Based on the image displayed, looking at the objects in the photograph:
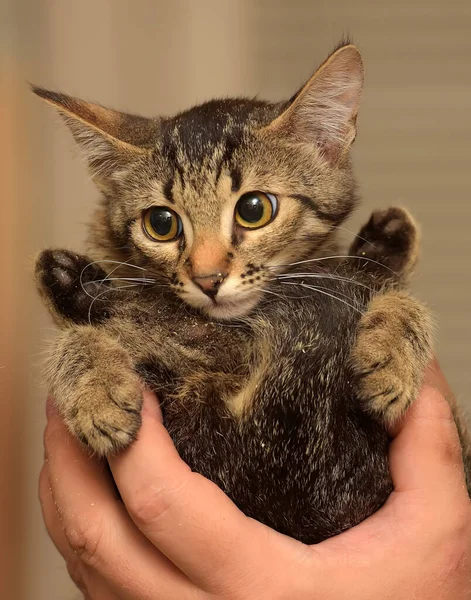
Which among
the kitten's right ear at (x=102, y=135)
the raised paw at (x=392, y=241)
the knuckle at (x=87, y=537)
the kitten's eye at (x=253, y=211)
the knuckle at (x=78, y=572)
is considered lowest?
the knuckle at (x=78, y=572)

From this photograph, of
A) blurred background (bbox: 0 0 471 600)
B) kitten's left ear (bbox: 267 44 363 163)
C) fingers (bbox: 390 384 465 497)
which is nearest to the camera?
fingers (bbox: 390 384 465 497)

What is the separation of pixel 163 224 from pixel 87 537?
1.65ft

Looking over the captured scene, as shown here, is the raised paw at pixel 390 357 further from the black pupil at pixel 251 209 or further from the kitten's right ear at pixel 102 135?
the kitten's right ear at pixel 102 135

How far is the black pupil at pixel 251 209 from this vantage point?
1.05 meters

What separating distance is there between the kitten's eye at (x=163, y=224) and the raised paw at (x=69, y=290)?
0.13m

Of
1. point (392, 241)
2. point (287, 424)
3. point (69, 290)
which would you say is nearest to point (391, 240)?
point (392, 241)

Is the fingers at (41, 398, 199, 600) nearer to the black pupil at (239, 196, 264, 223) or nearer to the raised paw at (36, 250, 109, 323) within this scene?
the raised paw at (36, 250, 109, 323)

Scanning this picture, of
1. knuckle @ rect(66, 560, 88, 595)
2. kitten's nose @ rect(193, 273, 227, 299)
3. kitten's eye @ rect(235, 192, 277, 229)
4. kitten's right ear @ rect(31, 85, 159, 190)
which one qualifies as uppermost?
kitten's right ear @ rect(31, 85, 159, 190)

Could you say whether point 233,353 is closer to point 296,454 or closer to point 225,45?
point 296,454

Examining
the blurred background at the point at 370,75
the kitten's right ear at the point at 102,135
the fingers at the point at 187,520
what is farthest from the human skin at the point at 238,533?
the blurred background at the point at 370,75

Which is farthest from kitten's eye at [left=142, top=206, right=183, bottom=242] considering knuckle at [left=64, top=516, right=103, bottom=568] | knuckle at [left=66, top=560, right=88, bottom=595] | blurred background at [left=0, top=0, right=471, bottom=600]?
blurred background at [left=0, top=0, right=471, bottom=600]

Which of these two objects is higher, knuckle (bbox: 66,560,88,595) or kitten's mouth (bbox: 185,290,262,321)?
kitten's mouth (bbox: 185,290,262,321)

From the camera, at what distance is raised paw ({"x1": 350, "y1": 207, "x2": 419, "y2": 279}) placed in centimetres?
122

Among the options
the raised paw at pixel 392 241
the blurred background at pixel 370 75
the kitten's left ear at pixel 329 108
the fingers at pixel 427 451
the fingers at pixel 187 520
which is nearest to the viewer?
the fingers at pixel 187 520
